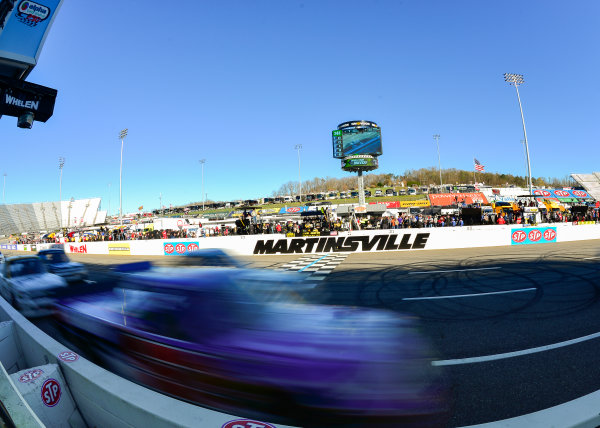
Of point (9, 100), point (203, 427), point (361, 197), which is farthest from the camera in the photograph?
point (361, 197)

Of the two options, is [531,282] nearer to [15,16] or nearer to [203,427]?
[203,427]

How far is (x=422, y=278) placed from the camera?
753 cm

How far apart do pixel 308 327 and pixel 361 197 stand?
3393 cm

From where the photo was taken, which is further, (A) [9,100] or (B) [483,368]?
(A) [9,100]

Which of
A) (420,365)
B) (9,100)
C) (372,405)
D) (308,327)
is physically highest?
(9,100)

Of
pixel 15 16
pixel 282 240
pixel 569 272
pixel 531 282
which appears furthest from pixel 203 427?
pixel 282 240

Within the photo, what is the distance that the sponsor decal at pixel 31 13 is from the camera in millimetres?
4238

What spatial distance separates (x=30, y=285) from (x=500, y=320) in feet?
31.3

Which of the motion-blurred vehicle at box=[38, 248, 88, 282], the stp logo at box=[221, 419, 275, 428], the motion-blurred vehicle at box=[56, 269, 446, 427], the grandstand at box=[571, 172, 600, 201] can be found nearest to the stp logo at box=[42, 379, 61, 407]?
the motion-blurred vehicle at box=[56, 269, 446, 427]

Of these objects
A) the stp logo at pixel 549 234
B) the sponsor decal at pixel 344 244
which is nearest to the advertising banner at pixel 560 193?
the stp logo at pixel 549 234

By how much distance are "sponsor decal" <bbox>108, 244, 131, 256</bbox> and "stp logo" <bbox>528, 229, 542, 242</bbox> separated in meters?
25.7

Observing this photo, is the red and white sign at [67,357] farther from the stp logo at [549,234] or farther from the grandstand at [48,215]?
the grandstand at [48,215]

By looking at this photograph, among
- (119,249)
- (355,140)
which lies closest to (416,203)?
(355,140)

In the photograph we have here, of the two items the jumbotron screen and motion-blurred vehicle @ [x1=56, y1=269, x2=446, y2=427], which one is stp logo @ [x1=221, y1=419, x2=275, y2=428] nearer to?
motion-blurred vehicle @ [x1=56, y1=269, x2=446, y2=427]
